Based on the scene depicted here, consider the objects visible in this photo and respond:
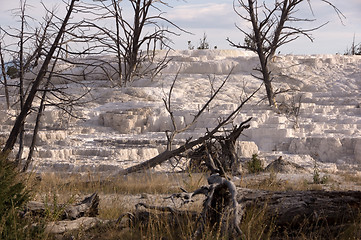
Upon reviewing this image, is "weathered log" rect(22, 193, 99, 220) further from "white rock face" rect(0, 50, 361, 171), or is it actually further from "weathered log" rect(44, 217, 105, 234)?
"white rock face" rect(0, 50, 361, 171)

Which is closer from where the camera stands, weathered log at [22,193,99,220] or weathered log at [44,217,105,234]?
weathered log at [44,217,105,234]

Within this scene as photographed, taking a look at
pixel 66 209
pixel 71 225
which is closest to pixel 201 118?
pixel 66 209

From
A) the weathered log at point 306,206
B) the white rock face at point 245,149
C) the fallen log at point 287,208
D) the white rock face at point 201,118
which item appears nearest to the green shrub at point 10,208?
the fallen log at point 287,208

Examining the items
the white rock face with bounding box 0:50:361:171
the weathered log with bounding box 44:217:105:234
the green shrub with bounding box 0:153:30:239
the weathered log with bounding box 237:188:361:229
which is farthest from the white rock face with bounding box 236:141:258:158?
the green shrub with bounding box 0:153:30:239

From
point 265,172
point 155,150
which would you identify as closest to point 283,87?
point 155,150

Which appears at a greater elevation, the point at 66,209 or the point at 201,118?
the point at 66,209

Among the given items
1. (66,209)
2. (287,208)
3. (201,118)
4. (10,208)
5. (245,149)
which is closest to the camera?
(10,208)

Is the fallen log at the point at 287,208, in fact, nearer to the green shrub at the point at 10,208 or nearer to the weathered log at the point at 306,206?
the weathered log at the point at 306,206

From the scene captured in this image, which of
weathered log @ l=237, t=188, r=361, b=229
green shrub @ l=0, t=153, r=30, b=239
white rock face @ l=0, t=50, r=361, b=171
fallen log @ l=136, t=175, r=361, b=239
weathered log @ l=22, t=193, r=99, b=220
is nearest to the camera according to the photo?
green shrub @ l=0, t=153, r=30, b=239

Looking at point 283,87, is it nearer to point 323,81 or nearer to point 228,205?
point 323,81

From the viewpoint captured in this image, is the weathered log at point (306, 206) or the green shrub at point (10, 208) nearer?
the green shrub at point (10, 208)

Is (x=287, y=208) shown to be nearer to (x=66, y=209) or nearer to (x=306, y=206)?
(x=306, y=206)

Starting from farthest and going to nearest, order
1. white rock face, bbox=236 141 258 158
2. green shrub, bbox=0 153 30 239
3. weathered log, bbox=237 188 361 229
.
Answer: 1. white rock face, bbox=236 141 258 158
2. weathered log, bbox=237 188 361 229
3. green shrub, bbox=0 153 30 239

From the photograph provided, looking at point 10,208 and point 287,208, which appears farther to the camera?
point 287,208
